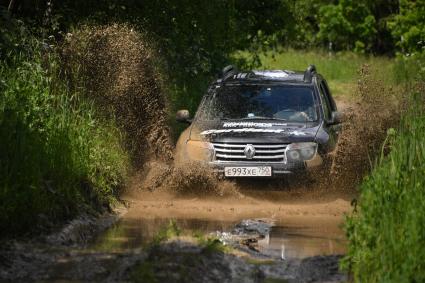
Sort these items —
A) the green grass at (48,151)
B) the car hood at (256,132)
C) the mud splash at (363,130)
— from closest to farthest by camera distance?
1. the green grass at (48,151)
2. the car hood at (256,132)
3. the mud splash at (363,130)

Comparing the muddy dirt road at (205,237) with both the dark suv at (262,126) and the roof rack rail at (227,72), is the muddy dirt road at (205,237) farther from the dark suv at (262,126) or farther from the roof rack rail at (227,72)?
the roof rack rail at (227,72)

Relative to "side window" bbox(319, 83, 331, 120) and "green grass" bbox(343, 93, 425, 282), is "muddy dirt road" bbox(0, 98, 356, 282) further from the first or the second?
"side window" bbox(319, 83, 331, 120)

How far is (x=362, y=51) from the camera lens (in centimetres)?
5441

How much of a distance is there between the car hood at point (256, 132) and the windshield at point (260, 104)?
0.25m

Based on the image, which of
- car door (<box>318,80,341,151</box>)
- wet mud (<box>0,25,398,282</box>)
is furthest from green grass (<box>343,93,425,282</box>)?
car door (<box>318,80,341,151</box>)

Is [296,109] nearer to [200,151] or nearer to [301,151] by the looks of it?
[301,151]

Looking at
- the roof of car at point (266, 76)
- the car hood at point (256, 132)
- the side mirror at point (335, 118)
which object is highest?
the roof of car at point (266, 76)

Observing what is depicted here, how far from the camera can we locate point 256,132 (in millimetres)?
14930

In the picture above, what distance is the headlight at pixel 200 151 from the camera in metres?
15.0

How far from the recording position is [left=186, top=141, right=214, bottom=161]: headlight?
1495cm

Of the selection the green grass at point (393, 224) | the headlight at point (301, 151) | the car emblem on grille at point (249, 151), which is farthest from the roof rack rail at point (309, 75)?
the green grass at point (393, 224)

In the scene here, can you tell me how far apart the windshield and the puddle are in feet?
7.40

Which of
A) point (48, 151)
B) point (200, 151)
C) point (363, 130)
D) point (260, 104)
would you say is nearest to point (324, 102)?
point (363, 130)

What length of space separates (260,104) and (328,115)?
91 centimetres
